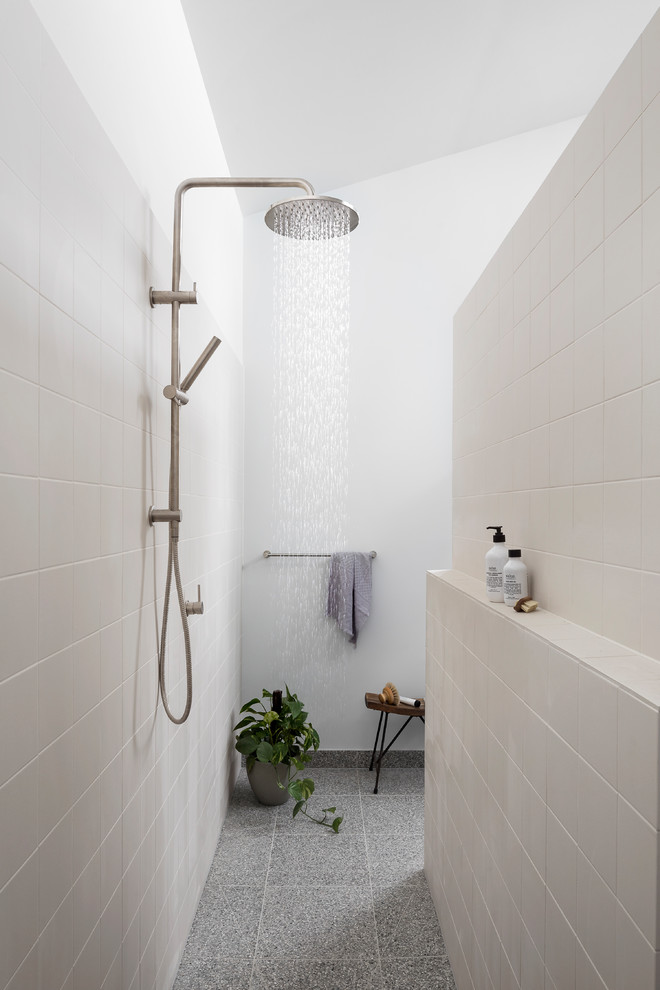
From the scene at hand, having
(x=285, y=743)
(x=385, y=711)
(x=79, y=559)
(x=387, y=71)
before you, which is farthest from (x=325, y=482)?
(x=79, y=559)

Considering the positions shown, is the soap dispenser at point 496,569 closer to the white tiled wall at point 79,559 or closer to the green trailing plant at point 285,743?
the white tiled wall at point 79,559

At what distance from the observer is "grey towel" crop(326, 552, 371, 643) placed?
3.44 m

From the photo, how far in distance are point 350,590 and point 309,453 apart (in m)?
0.73

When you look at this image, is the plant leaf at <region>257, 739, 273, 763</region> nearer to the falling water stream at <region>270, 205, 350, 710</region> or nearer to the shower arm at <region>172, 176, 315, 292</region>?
the falling water stream at <region>270, 205, 350, 710</region>

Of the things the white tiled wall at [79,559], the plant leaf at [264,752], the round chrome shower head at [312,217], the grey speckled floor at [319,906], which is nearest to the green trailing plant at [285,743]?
the plant leaf at [264,752]

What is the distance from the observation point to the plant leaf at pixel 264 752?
2.98 m

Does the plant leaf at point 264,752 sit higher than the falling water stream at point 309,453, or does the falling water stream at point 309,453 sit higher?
the falling water stream at point 309,453

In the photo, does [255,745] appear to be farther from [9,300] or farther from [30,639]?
[9,300]

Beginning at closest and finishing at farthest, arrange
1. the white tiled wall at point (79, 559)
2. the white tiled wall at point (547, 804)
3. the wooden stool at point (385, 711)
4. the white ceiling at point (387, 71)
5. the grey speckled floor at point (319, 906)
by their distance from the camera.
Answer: the white tiled wall at point (547, 804) < the white tiled wall at point (79, 559) < the grey speckled floor at point (319, 906) < the white ceiling at point (387, 71) < the wooden stool at point (385, 711)

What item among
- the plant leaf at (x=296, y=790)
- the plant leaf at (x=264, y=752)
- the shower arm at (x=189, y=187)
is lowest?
the plant leaf at (x=296, y=790)

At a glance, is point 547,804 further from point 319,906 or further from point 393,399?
point 393,399

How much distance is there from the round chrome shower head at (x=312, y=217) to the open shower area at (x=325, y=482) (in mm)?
24

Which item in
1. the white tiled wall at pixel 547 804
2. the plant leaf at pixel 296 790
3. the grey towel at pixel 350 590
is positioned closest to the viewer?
the white tiled wall at pixel 547 804

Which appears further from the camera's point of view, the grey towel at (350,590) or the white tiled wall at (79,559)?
the grey towel at (350,590)
